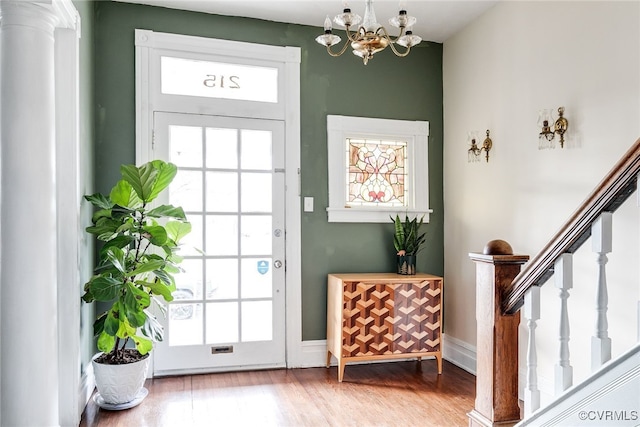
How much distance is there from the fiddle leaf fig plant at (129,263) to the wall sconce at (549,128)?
2.29 m

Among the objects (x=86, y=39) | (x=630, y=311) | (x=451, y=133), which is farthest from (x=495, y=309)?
(x=86, y=39)

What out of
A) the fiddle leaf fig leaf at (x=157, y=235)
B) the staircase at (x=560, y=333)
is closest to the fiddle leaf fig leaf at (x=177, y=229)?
the fiddle leaf fig leaf at (x=157, y=235)

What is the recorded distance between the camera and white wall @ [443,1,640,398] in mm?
2416

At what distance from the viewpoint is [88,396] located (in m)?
3.00

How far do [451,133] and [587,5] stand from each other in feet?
4.87

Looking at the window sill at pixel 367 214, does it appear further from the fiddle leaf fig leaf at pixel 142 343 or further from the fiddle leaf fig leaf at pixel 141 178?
the fiddle leaf fig leaf at pixel 142 343

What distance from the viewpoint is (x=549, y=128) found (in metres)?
2.85

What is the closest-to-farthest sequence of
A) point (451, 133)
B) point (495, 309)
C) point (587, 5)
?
point (495, 309)
point (587, 5)
point (451, 133)

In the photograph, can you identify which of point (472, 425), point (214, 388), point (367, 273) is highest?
point (367, 273)

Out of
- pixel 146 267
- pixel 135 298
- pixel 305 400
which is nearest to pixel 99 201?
pixel 146 267

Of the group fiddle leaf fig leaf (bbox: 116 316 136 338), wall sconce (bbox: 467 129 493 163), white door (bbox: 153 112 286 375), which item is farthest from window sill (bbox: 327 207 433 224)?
fiddle leaf fig leaf (bbox: 116 316 136 338)

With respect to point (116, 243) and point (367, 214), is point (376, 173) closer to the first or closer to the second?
point (367, 214)

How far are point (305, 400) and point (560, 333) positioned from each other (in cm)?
188

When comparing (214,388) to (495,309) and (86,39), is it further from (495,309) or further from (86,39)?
(86,39)
